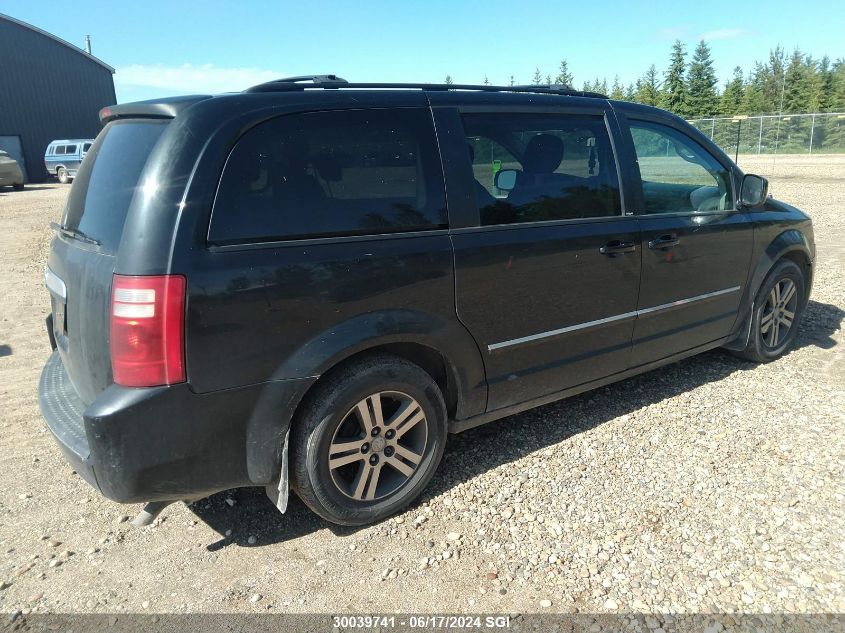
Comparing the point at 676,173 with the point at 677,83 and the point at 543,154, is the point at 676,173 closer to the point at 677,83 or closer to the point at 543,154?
the point at 543,154

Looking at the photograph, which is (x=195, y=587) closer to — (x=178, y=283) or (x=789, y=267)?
(x=178, y=283)

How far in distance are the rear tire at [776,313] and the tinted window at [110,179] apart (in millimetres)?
4263

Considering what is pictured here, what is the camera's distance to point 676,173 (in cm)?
416

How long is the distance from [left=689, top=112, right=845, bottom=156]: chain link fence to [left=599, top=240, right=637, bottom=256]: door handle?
3428 centimetres

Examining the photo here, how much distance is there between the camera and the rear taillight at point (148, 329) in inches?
89.4

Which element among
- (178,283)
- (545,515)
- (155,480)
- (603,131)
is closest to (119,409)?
(155,480)

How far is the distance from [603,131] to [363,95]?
5.29 feet

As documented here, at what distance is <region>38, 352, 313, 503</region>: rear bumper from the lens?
2.32m

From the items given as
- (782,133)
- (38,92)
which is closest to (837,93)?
(782,133)

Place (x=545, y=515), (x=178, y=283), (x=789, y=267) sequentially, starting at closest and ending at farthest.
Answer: (x=178, y=283) → (x=545, y=515) → (x=789, y=267)

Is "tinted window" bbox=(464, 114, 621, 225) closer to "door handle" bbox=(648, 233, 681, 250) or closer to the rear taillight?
"door handle" bbox=(648, 233, 681, 250)

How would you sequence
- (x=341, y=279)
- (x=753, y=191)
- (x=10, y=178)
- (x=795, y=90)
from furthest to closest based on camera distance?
(x=795, y=90), (x=10, y=178), (x=753, y=191), (x=341, y=279)

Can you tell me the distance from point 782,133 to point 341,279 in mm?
40588

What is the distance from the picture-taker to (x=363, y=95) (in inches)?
112
